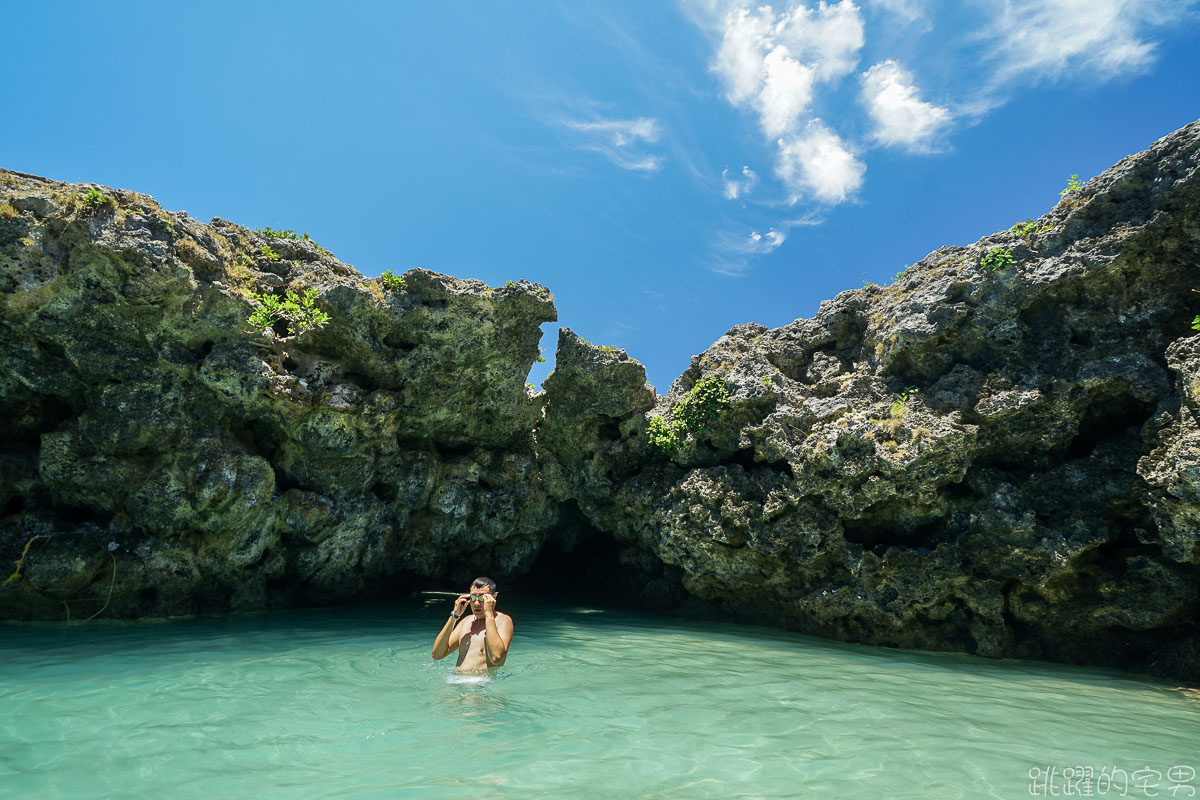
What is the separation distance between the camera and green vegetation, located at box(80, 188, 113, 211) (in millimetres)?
10202

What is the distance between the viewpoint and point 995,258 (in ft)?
37.1

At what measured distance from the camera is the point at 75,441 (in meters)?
11.1

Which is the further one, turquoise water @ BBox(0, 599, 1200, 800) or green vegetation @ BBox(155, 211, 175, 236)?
green vegetation @ BBox(155, 211, 175, 236)

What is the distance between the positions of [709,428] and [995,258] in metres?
6.93

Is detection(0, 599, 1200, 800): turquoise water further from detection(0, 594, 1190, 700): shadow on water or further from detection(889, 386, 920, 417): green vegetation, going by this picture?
detection(889, 386, 920, 417): green vegetation

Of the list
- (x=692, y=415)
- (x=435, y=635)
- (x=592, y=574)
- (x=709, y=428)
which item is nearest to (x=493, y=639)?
(x=435, y=635)

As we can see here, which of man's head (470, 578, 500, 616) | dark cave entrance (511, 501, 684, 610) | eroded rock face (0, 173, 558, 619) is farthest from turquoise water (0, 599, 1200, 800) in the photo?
dark cave entrance (511, 501, 684, 610)

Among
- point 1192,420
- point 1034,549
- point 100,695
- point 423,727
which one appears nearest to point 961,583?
point 1034,549

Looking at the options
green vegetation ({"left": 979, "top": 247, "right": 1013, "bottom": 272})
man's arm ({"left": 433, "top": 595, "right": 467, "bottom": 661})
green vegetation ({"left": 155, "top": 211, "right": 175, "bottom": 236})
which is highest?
green vegetation ({"left": 979, "top": 247, "right": 1013, "bottom": 272})

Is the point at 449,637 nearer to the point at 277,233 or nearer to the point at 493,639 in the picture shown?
the point at 493,639

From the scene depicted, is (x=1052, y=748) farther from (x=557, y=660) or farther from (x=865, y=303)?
(x=865, y=303)

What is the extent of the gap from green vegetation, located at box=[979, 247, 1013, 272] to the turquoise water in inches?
296

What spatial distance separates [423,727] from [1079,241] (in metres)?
13.5

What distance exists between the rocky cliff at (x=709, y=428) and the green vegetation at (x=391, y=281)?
0.08m
